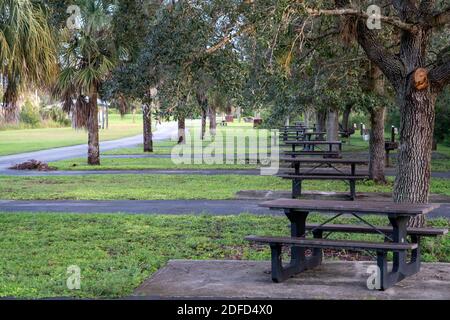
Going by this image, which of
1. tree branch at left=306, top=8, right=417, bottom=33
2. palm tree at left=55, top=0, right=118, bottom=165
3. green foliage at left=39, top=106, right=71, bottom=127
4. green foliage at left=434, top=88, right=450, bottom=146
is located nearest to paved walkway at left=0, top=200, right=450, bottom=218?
tree branch at left=306, top=8, right=417, bottom=33

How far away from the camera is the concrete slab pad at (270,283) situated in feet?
21.7

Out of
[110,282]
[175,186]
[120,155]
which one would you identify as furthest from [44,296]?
[120,155]

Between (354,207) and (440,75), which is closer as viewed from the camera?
(354,207)

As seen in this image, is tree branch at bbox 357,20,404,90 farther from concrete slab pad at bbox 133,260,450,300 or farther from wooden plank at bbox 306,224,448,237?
concrete slab pad at bbox 133,260,450,300

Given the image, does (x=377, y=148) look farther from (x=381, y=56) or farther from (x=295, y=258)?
(x=295, y=258)

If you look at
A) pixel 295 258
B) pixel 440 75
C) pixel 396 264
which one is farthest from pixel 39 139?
pixel 396 264

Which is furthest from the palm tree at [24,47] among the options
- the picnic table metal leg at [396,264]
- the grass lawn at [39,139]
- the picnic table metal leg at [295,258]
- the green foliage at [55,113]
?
the grass lawn at [39,139]

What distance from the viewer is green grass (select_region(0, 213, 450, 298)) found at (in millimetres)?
7089

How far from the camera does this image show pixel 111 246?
365 inches

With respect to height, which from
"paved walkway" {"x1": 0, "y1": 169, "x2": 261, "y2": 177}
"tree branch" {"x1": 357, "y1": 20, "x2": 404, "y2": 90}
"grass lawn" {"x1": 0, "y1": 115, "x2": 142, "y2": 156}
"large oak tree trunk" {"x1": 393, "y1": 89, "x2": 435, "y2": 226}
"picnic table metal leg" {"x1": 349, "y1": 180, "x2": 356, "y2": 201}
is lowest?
"grass lawn" {"x1": 0, "y1": 115, "x2": 142, "y2": 156}

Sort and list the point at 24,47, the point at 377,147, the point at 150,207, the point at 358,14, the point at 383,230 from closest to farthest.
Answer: the point at 383,230
the point at 358,14
the point at 24,47
the point at 150,207
the point at 377,147

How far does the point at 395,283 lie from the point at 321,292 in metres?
0.83

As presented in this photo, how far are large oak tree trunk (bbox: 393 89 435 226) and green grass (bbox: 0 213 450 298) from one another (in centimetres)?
69

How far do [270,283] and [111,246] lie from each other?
289cm
